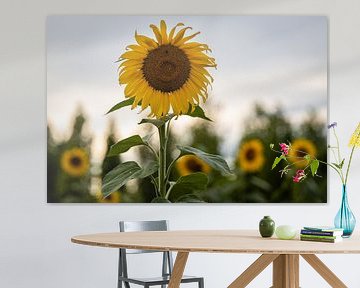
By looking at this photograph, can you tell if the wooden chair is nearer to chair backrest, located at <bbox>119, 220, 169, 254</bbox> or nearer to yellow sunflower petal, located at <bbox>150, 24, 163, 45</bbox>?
chair backrest, located at <bbox>119, 220, 169, 254</bbox>

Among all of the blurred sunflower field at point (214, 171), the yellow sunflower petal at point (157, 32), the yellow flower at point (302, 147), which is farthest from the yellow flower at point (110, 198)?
the yellow flower at point (302, 147)

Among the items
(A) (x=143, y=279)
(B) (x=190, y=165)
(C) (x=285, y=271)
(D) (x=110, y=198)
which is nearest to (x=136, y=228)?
(A) (x=143, y=279)

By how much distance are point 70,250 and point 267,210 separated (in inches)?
57.4

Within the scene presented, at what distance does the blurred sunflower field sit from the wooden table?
4.24ft

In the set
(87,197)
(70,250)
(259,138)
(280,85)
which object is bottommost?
(70,250)

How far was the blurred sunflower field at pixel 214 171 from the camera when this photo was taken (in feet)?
19.3

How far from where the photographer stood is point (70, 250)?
19.4ft

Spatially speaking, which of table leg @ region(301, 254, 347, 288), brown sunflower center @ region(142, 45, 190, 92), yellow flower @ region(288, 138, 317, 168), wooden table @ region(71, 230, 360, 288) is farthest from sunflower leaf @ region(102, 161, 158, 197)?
table leg @ region(301, 254, 347, 288)

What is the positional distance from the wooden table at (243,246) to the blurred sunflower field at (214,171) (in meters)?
1.29

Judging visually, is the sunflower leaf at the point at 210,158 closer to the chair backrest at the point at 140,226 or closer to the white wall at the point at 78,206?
the white wall at the point at 78,206

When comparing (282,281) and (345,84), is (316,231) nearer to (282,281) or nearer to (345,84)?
(282,281)

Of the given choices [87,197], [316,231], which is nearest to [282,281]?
[316,231]

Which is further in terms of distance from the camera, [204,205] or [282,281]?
[204,205]

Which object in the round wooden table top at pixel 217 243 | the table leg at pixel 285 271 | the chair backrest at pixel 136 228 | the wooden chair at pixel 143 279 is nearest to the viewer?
the round wooden table top at pixel 217 243
